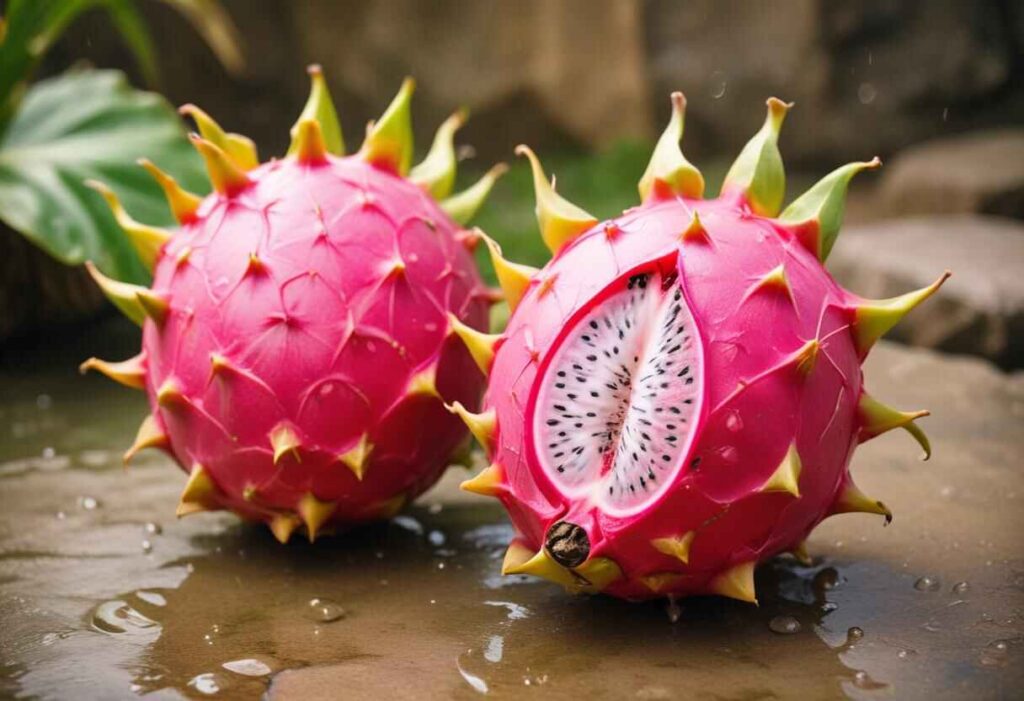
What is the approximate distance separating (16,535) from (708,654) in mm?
1434

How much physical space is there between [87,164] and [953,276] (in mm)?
2765

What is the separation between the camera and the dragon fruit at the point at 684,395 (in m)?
1.79

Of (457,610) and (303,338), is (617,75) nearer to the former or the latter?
(303,338)

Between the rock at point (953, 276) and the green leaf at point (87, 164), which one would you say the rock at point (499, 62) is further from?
the green leaf at point (87, 164)

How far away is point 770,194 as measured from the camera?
2.04 m

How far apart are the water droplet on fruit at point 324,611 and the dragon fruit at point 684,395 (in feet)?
1.10

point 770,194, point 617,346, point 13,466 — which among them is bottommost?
point 13,466

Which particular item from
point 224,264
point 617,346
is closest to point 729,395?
point 617,346

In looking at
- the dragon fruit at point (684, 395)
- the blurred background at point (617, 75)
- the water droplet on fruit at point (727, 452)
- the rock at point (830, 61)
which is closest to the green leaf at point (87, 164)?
the dragon fruit at point (684, 395)

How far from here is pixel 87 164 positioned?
3.55m

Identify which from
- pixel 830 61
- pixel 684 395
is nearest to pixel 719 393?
pixel 684 395

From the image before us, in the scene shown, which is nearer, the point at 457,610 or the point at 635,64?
the point at 457,610

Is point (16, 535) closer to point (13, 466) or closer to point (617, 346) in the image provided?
point (13, 466)

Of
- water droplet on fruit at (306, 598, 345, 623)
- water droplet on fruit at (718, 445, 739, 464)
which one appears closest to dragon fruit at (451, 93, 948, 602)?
water droplet on fruit at (718, 445, 739, 464)
